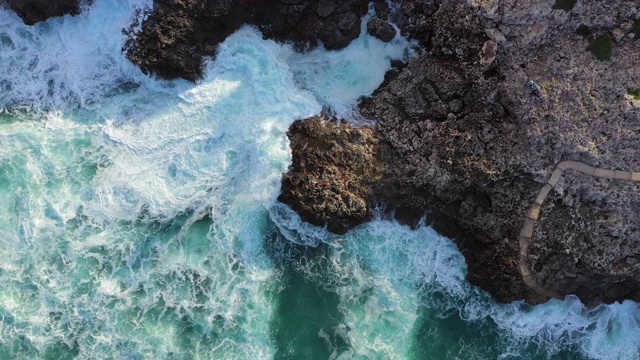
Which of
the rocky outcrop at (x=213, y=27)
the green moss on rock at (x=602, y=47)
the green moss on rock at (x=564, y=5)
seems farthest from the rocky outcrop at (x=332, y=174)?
the green moss on rock at (x=602, y=47)

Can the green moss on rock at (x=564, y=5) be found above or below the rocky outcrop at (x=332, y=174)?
above

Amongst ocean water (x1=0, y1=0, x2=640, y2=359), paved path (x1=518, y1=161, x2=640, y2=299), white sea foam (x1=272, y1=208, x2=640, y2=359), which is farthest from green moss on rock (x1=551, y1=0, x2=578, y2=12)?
white sea foam (x1=272, y1=208, x2=640, y2=359)

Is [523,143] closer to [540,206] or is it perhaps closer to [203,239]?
[540,206]

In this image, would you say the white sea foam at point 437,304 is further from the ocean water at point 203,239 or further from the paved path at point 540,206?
the paved path at point 540,206

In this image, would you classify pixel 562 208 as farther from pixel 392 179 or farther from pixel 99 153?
pixel 99 153

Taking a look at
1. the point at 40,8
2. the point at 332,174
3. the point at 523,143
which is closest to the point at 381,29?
the point at 332,174

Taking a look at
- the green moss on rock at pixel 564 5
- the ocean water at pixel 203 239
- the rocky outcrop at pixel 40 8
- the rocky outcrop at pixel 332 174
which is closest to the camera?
the ocean water at pixel 203 239
